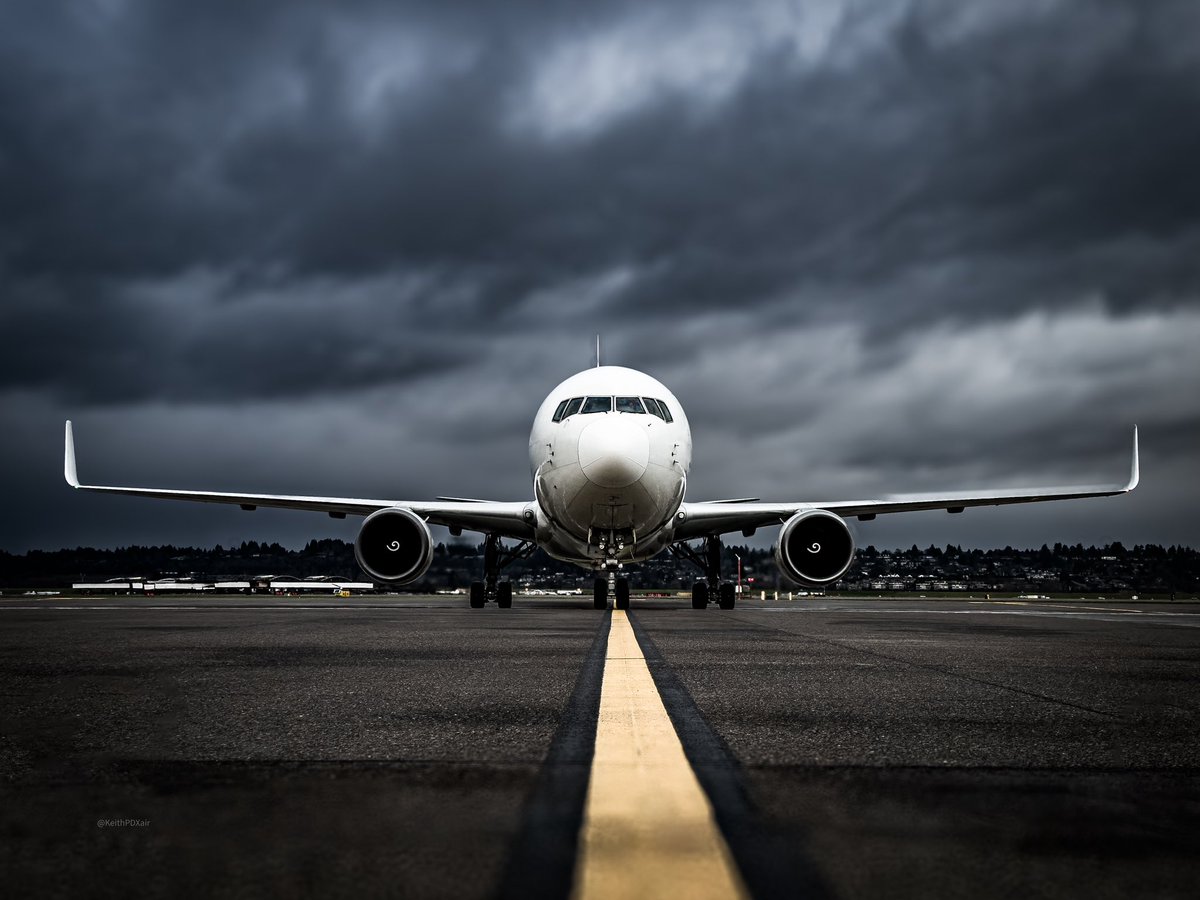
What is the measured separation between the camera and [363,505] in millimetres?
18891

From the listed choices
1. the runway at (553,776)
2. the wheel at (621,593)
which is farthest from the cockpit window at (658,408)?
the runway at (553,776)

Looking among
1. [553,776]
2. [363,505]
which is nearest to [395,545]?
[363,505]

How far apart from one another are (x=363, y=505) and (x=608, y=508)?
6.20 meters

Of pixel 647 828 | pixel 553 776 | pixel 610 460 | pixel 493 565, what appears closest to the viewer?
pixel 647 828

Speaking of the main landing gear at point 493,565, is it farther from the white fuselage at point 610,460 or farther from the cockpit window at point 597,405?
the cockpit window at point 597,405

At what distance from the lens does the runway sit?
1.72 meters

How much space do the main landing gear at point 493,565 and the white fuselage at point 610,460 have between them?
2.94m

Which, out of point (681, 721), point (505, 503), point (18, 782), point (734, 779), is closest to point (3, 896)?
point (18, 782)

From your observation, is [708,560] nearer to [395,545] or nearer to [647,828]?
[395,545]

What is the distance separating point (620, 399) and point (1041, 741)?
491 inches

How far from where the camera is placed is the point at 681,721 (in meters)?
3.52

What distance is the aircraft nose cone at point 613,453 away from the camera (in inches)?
555

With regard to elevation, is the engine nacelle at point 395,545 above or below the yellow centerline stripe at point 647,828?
above

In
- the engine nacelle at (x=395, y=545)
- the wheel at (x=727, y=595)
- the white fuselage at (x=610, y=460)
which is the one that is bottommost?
the wheel at (x=727, y=595)
